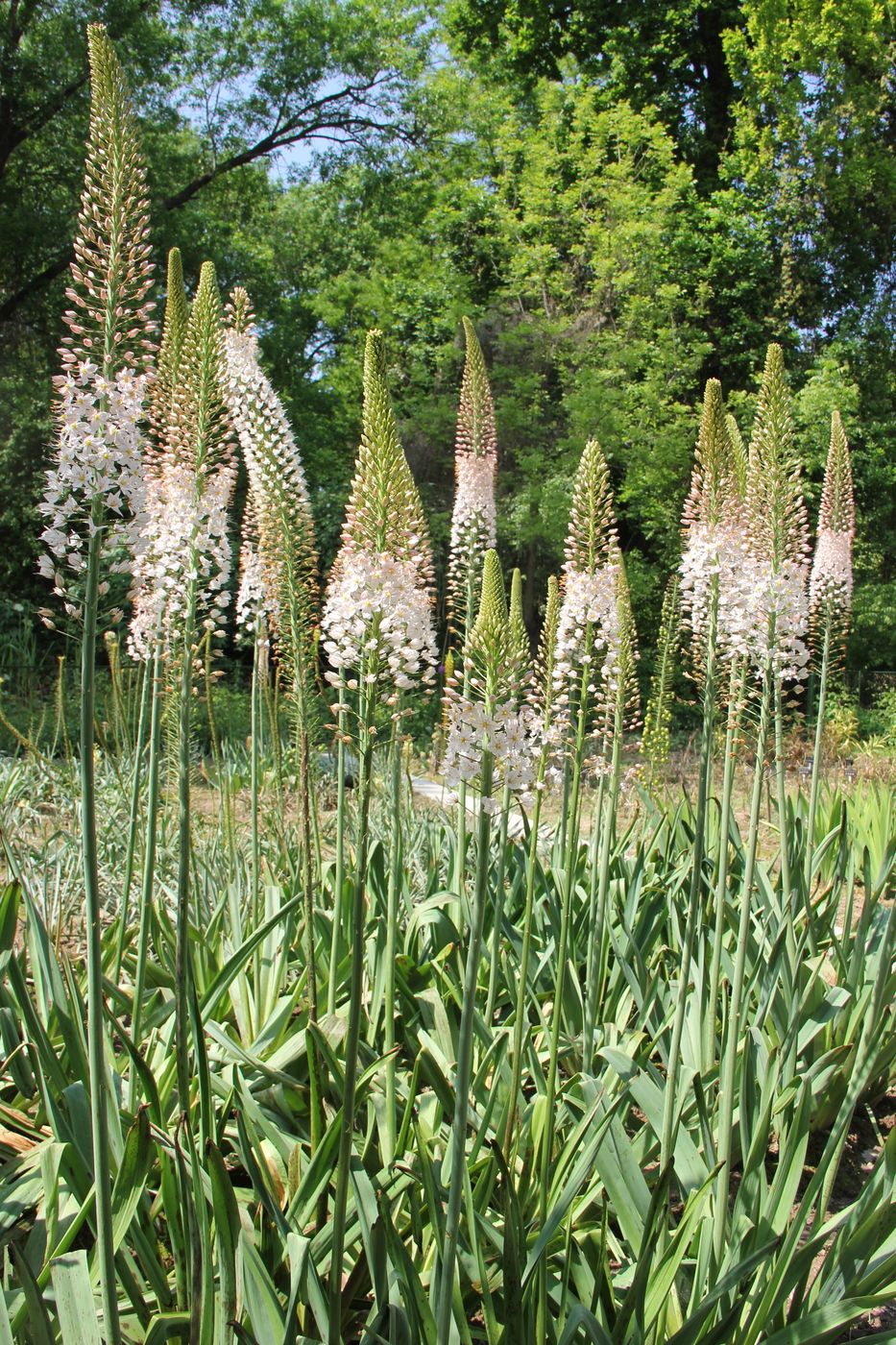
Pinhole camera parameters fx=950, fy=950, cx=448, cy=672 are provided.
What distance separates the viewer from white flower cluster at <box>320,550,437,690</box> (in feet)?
6.57

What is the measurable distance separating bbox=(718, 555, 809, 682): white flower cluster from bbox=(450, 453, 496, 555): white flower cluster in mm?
1818

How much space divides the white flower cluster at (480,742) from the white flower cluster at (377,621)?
15 centimetres

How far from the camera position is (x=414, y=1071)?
8.76ft

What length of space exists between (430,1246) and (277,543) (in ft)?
6.95

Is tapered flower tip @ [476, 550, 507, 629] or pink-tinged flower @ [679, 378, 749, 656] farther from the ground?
pink-tinged flower @ [679, 378, 749, 656]

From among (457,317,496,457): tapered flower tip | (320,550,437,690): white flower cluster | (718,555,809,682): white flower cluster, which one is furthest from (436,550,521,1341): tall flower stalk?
(457,317,496,457): tapered flower tip

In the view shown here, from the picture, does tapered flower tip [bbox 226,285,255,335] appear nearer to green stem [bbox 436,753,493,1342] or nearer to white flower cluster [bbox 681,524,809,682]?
white flower cluster [bbox 681,524,809,682]

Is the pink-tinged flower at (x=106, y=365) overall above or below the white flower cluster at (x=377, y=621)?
above

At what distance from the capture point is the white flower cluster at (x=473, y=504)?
4.93 meters

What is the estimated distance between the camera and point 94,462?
2.00 meters

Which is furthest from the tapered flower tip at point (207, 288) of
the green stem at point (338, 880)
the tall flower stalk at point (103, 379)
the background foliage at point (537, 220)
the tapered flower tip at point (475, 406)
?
the background foliage at point (537, 220)

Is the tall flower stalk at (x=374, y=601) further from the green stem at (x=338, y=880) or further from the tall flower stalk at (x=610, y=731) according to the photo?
the tall flower stalk at (x=610, y=731)

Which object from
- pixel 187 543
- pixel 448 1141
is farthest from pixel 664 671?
pixel 187 543

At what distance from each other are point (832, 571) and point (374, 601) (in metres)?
4.77
